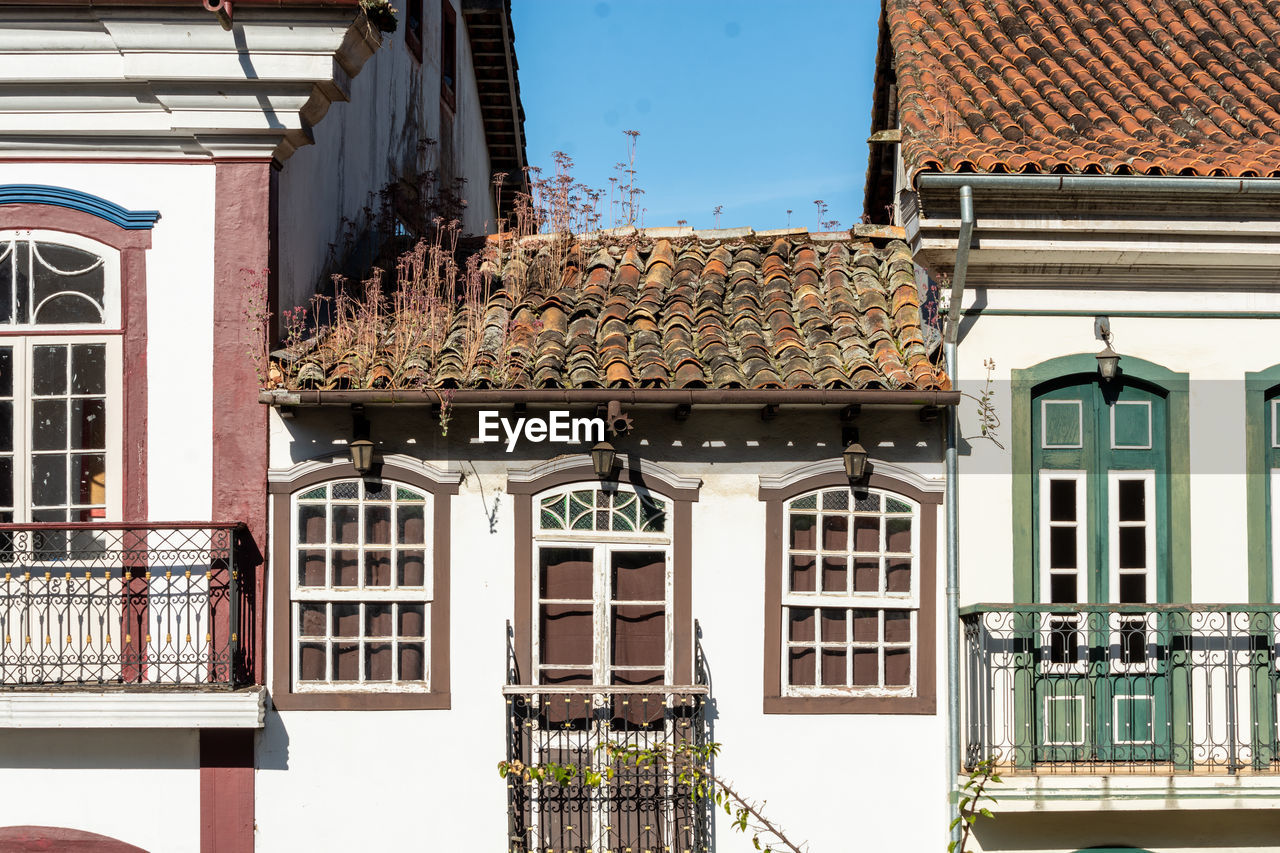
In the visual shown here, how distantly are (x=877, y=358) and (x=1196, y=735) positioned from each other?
3.73 m

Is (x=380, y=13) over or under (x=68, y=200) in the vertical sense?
over

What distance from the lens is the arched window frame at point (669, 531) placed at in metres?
11.2

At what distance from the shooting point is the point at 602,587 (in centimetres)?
1131

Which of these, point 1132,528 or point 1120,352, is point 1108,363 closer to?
point 1120,352

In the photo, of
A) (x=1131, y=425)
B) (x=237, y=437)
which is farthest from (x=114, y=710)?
(x=1131, y=425)

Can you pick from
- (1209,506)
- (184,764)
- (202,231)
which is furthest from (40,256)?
(1209,506)

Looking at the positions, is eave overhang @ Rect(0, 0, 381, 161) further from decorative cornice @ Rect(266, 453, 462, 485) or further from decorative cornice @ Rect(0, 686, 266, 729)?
decorative cornice @ Rect(0, 686, 266, 729)

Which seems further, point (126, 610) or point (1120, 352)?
point (1120, 352)

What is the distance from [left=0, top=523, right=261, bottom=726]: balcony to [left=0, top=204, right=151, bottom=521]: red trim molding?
0.45 meters

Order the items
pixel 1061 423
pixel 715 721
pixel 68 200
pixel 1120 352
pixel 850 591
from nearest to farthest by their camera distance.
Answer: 1. pixel 68 200
2. pixel 715 721
3. pixel 850 591
4. pixel 1120 352
5. pixel 1061 423

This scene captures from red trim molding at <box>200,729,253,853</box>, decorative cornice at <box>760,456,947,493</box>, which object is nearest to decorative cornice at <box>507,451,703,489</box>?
decorative cornice at <box>760,456,947,493</box>

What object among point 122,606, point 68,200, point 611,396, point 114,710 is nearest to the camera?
point 114,710

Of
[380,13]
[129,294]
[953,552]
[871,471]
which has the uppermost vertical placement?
[380,13]

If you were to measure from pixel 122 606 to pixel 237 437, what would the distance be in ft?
4.79
